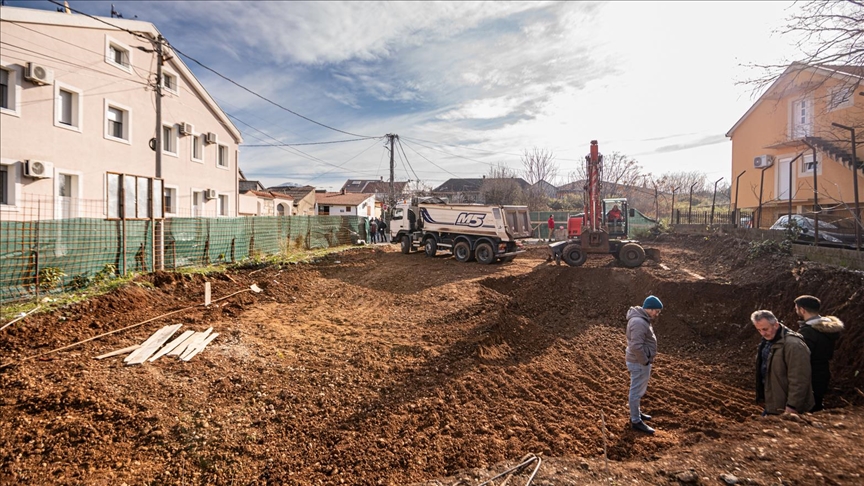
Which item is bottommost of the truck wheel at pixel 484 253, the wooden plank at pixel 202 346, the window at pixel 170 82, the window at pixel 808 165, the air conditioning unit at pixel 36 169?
the wooden plank at pixel 202 346

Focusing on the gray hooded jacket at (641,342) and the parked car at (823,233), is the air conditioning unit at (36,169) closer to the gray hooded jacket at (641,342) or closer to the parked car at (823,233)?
the gray hooded jacket at (641,342)

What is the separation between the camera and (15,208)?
7.95 metres

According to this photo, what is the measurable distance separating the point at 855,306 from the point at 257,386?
28.1 ft

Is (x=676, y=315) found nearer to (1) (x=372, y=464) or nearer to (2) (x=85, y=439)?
(1) (x=372, y=464)

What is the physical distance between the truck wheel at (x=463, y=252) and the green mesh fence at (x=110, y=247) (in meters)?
7.82

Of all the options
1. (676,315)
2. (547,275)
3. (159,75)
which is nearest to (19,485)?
(676,315)

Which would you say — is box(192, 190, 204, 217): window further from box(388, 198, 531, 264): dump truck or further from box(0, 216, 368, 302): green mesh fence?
box(388, 198, 531, 264): dump truck

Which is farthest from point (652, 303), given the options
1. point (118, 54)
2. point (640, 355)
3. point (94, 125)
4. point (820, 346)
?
point (118, 54)

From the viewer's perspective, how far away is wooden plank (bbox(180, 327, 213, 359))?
585 cm

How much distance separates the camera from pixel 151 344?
6031mm

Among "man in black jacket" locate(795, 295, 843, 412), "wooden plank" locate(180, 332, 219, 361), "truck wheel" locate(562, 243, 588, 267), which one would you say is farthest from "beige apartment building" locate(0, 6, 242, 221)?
"truck wheel" locate(562, 243, 588, 267)

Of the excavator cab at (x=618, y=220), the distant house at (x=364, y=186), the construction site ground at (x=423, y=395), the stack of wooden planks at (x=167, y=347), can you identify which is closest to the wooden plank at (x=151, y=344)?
the stack of wooden planks at (x=167, y=347)

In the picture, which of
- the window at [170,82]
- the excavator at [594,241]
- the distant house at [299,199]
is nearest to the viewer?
the excavator at [594,241]

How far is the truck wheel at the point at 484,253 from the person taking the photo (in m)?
15.2
